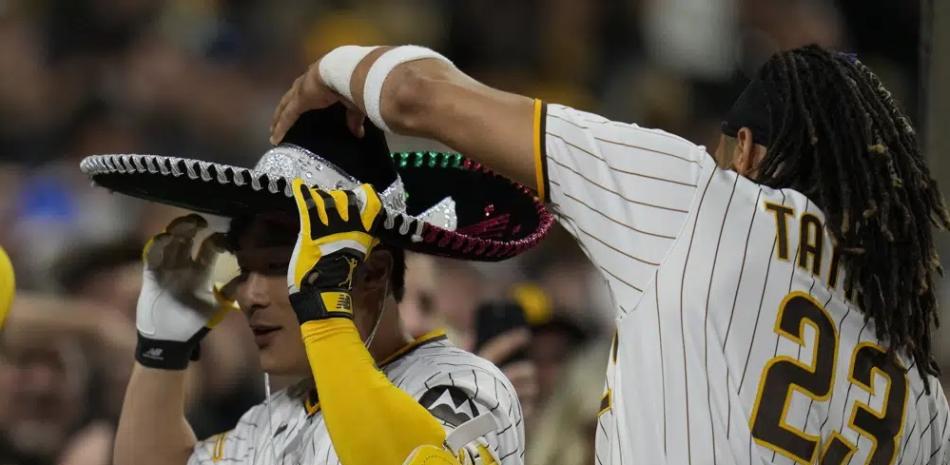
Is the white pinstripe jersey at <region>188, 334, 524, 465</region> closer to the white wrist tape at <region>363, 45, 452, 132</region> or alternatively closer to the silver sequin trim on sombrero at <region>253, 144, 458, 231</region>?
the silver sequin trim on sombrero at <region>253, 144, 458, 231</region>

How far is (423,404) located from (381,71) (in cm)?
51

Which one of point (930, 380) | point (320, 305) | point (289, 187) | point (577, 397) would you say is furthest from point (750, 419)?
point (577, 397)

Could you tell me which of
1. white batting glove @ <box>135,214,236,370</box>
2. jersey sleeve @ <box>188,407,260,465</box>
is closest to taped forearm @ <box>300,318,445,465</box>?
jersey sleeve @ <box>188,407,260,465</box>

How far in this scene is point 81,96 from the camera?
15.3ft

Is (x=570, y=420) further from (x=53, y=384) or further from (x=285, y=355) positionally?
(x=285, y=355)

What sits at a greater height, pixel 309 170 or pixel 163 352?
Answer: pixel 309 170

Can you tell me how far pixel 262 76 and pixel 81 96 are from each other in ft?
2.17

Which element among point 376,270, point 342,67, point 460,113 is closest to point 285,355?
point 376,270

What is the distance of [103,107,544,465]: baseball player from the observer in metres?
1.71

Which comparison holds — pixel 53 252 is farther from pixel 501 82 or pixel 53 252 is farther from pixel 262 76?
pixel 501 82

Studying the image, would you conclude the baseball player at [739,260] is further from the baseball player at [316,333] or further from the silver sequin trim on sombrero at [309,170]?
the silver sequin trim on sombrero at [309,170]

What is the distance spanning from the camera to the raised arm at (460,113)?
1532 millimetres

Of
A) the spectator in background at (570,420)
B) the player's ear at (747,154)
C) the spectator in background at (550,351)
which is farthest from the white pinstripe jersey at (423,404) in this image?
the spectator in background at (550,351)

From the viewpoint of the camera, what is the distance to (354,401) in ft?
5.52
